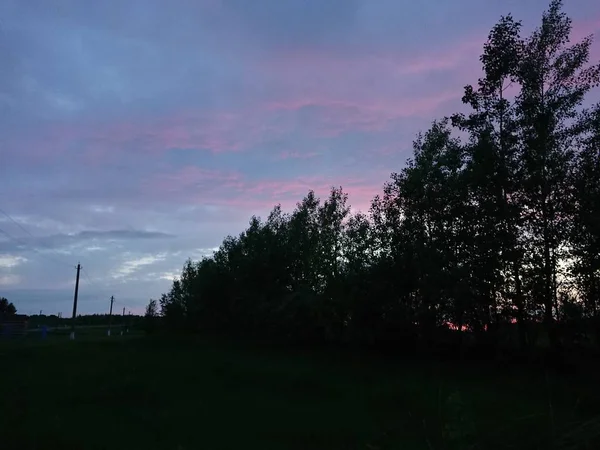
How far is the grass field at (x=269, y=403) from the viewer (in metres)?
14.5

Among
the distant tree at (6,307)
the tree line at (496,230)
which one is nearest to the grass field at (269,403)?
the tree line at (496,230)

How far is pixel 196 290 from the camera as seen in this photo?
58.7 meters

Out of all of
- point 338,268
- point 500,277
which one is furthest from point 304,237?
point 500,277

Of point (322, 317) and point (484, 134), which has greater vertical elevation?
point (484, 134)

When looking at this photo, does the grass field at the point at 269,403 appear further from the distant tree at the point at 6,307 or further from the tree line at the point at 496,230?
the distant tree at the point at 6,307

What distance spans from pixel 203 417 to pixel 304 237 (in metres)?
30.9

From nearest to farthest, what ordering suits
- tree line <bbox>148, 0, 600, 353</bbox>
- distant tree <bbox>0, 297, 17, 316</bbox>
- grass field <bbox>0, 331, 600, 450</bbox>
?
grass field <bbox>0, 331, 600, 450</bbox>, tree line <bbox>148, 0, 600, 353</bbox>, distant tree <bbox>0, 297, 17, 316</bbox>

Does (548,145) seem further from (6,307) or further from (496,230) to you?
(6,307)

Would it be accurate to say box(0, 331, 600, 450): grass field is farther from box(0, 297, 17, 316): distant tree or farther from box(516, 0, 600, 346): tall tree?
box(0, 297, 17, 316): distant tree

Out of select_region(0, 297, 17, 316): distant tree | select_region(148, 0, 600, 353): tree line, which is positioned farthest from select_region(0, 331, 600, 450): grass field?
select_region(0, 297, 17, 316): distant tree

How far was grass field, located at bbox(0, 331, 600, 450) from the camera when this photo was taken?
47.6 ft

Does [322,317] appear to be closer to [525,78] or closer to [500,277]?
[500,277]

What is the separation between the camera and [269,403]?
22375mm

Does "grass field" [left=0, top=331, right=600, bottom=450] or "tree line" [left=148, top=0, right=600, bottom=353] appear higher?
"tree line" [left=148, top=0, right=600, bottom=353]
